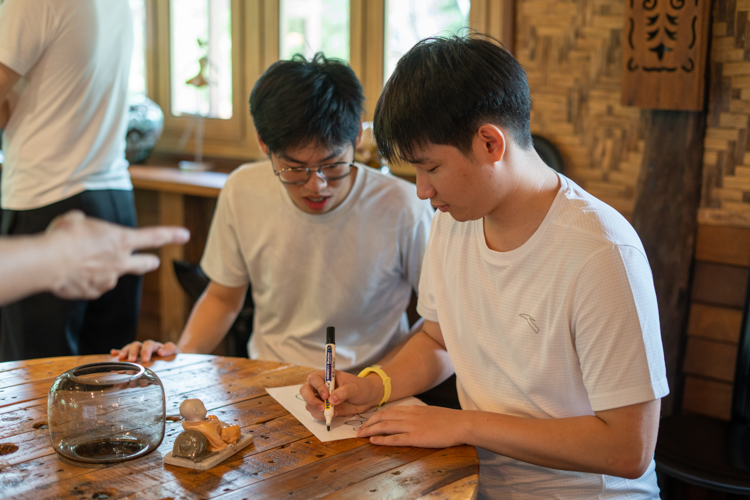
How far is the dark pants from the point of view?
203 centimetres

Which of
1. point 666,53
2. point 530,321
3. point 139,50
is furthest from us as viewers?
point 139,50

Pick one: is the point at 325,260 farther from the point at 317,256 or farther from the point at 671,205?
the point at 671,205

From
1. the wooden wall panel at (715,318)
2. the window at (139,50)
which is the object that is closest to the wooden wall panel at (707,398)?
the wooden wall panel at (715,318)

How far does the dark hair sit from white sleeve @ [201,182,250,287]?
74 cm

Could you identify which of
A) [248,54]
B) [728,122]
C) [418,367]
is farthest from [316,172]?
[248,54]

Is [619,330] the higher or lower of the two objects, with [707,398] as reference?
higher

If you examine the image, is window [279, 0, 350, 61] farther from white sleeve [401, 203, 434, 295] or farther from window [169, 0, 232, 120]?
white sleeve [401, 203, 434, 295]

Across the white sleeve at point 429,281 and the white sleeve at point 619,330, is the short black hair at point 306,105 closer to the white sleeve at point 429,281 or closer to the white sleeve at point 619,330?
the white sleeve at point 429,281

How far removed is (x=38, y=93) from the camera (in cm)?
199

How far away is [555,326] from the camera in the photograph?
112 cm

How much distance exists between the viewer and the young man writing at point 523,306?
3.44ft

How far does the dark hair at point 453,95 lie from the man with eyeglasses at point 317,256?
461 millimetres

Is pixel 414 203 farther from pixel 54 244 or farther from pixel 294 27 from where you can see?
pixel 294 27

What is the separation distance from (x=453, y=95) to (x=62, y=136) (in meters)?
1.38
